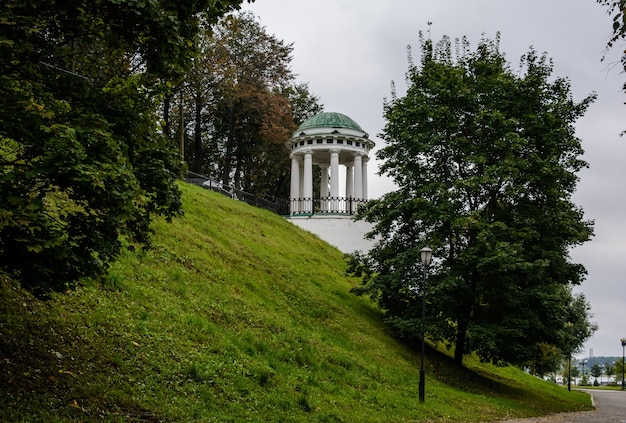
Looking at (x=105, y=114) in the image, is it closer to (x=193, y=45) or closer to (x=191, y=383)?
(x=193, y=45)

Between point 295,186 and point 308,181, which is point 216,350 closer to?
point 308,181

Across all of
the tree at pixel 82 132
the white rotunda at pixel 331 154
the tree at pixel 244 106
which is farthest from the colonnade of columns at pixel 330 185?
the tree at pixel 82 132

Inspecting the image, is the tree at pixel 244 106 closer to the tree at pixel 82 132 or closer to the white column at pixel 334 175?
the white column at pixel 334 175

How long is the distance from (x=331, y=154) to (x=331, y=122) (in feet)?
8.22

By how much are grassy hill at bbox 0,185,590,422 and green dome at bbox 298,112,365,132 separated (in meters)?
14.5

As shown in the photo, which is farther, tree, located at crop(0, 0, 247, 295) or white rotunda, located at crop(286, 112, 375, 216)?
white rotunda, located at crop(286, 112, 375, 216)

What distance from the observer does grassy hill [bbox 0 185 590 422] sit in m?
8.82

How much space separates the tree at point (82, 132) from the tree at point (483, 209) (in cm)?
1433

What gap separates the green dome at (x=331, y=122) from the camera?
3778cm

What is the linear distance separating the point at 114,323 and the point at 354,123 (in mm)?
29848

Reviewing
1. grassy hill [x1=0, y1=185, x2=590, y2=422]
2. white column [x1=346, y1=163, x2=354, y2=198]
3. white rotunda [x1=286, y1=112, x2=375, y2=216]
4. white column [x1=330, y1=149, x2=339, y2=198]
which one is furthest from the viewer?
white column [x1=346, y1=163, x2=354, y2=198]

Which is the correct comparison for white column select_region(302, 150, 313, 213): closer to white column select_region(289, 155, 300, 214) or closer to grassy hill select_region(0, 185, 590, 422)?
white column select_region(289, 155, 300, 214)

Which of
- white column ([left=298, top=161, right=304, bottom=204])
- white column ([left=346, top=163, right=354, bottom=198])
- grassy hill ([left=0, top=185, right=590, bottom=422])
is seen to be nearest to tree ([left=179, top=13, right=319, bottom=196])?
white column ([left=298, top=161, right=304, bottom=204])

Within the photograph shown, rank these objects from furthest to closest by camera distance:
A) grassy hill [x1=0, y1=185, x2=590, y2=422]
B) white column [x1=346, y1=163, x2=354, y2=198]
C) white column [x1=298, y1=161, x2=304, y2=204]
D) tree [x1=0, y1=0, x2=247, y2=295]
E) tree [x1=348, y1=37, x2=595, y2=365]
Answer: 1. white column [x1=346, y1=163, x2=354, y2=198]
2. white column [x1=298, y1=161, x2=304, y2=204]
3. tree [x1=348, y1=37, x2=595, y2=365]
4. grassy hill [x1=0, y1=185, x2=590, y2=422]
5. tree [x1=0, y1=0, x2=247, y2=295]
